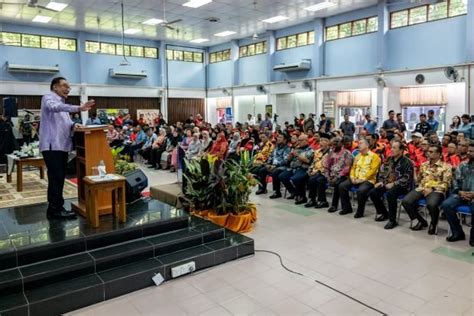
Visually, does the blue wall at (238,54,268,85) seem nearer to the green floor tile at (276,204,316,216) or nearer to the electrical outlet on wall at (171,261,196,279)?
the green floor tile at (276,204,316,216)

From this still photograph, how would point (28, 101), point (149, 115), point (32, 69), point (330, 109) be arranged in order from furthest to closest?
point (149, 115) → point (28, 101) → point (32, 69) → point (330, 109)

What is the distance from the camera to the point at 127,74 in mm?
15586

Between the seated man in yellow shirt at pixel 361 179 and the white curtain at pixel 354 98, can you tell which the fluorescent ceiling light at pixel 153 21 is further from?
the seated man in yellow shirt at pixel 361 179

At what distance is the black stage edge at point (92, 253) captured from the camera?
10.1 ft

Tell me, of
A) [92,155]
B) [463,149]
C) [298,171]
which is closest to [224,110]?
[298,171]

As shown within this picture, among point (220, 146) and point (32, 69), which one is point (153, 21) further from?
point (220, 146)

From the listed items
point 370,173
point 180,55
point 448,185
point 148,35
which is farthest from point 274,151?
point 180,55

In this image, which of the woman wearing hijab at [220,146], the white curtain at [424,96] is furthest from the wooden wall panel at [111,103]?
the white curtain at [424,96]

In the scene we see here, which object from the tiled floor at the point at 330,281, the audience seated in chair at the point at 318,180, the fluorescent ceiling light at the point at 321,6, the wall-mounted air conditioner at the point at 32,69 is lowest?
the tiled floor at the point at 330,281

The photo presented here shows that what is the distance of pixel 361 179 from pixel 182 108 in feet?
43.4

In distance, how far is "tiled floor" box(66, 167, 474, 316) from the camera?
3033mm

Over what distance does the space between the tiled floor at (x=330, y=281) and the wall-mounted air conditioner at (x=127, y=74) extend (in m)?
12.2

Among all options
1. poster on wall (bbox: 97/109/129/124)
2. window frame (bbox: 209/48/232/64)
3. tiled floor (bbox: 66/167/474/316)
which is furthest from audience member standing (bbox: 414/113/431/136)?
poster on wall (bbox: 97/109/129/124)

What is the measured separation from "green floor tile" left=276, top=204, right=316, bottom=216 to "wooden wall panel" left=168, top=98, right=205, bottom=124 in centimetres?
1203
